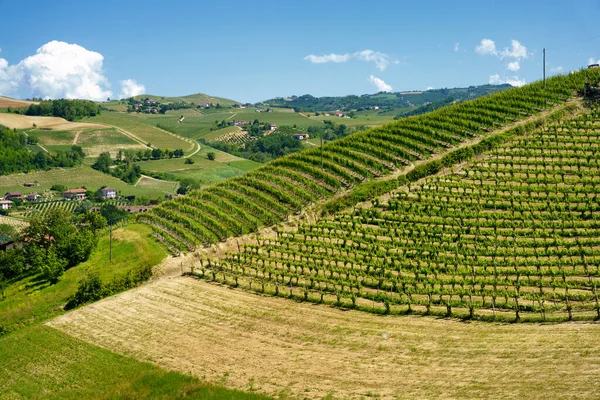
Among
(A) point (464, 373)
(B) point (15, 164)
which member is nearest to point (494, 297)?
(A) point (464, 373)

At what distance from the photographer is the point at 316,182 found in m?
59.5

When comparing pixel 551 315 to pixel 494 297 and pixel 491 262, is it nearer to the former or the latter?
pixel 494 297

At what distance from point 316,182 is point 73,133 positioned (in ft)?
496

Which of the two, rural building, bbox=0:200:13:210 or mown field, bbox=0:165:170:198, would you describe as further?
mown field, bbox=0:165:170:198

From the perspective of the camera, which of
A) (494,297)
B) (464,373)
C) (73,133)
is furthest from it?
(73,133)

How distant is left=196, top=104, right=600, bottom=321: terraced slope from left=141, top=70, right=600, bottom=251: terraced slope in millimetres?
Result: 5534

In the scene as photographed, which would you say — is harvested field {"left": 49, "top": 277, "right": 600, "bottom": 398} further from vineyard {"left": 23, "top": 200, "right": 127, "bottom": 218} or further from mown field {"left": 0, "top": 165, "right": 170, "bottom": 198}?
mown field {"left": 0, "top": 165, "right": 170, "bottom": 198}

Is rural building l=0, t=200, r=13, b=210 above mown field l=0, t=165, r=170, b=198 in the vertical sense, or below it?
below

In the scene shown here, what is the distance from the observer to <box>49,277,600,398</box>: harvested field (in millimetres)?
25031

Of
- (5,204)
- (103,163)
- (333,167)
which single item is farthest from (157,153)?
(333,167)

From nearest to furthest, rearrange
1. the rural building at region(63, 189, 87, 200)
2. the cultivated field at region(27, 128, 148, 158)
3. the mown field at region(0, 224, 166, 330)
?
the mown field at region(0, 224, 166, 330) → the rural building at region(63, 189, 87, 200) → the cultivated field at region(27, 128, 148, 158)

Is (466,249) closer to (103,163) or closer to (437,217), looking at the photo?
(437,217)

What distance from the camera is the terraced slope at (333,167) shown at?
53969mm

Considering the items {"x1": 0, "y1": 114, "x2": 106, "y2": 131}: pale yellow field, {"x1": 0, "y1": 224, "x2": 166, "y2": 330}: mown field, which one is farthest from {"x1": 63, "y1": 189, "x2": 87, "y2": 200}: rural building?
{"x1": 0, "y1": 224, "x2": 166, "y2": 330}: mown field
